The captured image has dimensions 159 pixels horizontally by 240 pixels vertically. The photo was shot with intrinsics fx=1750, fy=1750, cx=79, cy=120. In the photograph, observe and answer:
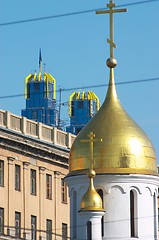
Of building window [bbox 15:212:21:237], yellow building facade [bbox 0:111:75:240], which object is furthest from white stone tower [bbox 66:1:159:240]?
building window [bbox 15:212:21:237]

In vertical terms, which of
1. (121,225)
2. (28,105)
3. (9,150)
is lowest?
(121,225)

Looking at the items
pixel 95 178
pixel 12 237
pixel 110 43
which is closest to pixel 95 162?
pixel 95 178

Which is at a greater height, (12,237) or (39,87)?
(39,87)

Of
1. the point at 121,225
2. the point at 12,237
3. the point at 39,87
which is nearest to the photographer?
the point at 121,225

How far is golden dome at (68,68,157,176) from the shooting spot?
64.2 meters

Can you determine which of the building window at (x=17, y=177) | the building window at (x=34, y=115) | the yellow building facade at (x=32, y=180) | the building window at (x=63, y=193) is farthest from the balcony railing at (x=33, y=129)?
the building window at (x=34, y=115)

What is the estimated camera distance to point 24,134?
Answer: 96000 millimetres

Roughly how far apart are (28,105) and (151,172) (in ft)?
187

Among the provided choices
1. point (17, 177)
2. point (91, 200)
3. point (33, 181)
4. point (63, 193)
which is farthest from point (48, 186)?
point (91, 200)

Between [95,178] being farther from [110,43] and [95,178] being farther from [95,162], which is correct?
[110,43]

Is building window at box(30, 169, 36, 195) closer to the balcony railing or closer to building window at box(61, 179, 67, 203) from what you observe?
the balcony railing

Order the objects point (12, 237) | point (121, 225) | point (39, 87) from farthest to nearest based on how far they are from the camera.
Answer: point (39, 87) → point (12, 237) → point (121, 225)

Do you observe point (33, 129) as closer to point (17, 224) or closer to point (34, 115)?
point (17, 224)

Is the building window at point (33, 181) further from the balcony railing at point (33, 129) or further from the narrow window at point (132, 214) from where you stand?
the narrow window at point (132, 214)
